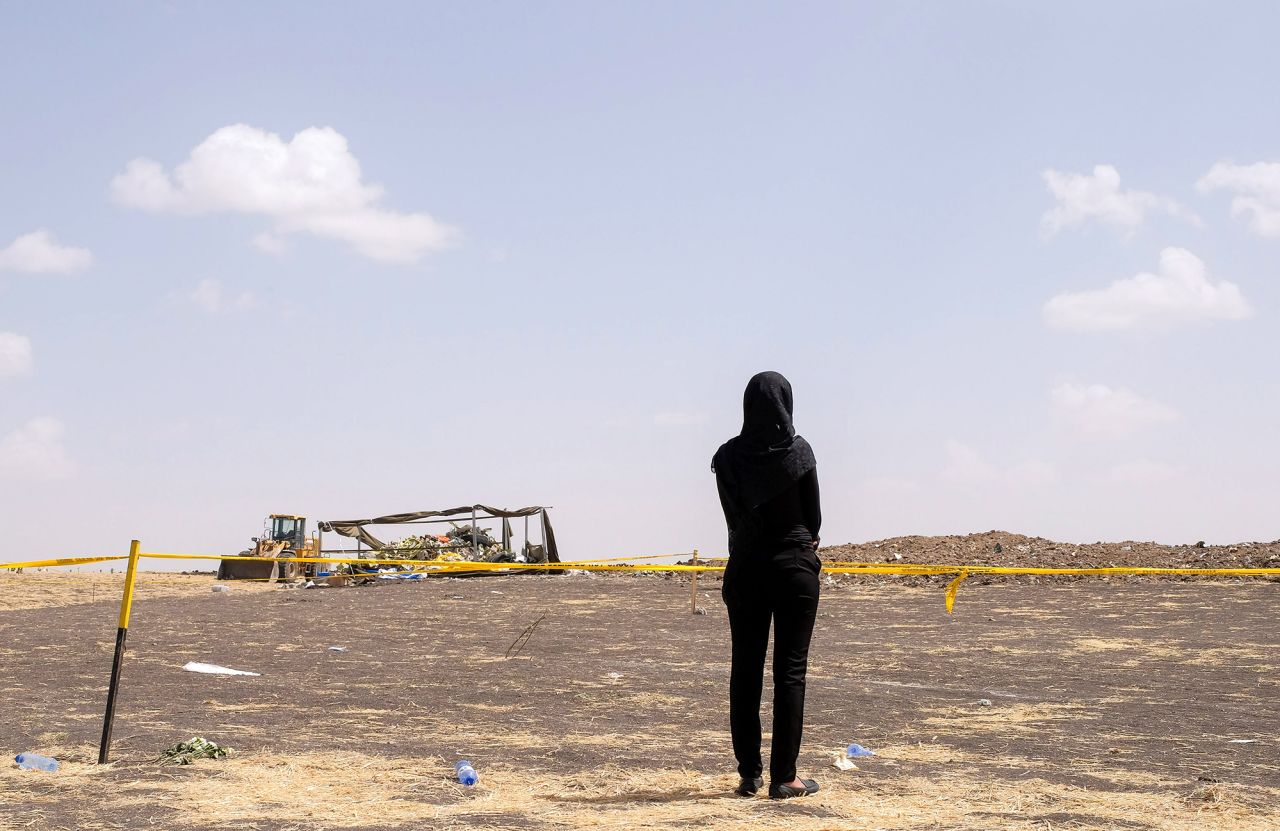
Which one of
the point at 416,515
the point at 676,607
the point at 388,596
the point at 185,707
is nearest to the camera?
the point at 185,707

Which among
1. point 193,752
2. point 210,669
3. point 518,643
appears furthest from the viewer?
point 518,643

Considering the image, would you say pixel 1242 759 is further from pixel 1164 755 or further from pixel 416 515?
pixel 416 515

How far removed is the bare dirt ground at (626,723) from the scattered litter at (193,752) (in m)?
0.14

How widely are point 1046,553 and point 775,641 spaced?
105 feet

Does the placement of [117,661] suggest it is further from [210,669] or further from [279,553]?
[279,553]

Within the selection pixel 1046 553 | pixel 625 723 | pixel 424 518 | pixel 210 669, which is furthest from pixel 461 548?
pixel 625 723

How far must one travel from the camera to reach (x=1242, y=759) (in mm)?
7492

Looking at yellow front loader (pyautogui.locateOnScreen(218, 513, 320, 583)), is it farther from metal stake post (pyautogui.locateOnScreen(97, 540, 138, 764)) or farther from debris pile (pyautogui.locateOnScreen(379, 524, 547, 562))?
metal stake post (pyautogui.locateOnScreen(97, 540, 138, 764))

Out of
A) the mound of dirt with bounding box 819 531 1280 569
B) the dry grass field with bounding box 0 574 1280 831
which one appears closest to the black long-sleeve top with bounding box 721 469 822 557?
the dry grass field with bounding box 0 574 1280 831

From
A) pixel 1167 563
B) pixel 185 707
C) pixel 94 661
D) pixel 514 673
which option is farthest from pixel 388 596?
pixel 1167 563

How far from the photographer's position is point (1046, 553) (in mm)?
35969

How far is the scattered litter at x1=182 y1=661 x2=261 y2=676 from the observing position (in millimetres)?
12328

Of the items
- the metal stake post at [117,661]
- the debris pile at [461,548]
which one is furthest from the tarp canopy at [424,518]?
the metal stake post at [117,661]

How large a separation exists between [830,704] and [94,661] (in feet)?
27.7
